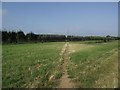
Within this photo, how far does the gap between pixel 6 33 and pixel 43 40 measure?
13825 millimetres

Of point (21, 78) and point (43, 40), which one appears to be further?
point (43, 40)

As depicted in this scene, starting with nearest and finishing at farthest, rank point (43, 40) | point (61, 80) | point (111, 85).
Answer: point (111, 85)
point (61, 80)
point (43, 40)

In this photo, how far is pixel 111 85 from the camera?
484 inches

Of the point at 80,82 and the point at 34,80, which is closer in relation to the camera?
the point at 80,82

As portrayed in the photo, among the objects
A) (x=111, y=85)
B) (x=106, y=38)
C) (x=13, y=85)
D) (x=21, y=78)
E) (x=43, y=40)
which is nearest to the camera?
(x=111, y=85)

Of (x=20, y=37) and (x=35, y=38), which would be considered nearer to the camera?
(x=20, y=37)

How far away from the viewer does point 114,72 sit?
1538 cm

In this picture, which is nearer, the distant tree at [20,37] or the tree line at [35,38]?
the tree line at [35,38]

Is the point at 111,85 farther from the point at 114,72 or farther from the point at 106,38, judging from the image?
the point at 106,38

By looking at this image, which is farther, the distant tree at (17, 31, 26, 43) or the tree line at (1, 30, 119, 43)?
the distant tree at (17, 31, 26, 43)

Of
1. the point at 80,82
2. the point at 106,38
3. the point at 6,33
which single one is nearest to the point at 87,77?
the point at 80,82

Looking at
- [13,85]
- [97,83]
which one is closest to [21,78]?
[13,85]

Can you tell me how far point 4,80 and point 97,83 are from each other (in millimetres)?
5326

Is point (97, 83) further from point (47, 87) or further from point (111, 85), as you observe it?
point (47, 87)
